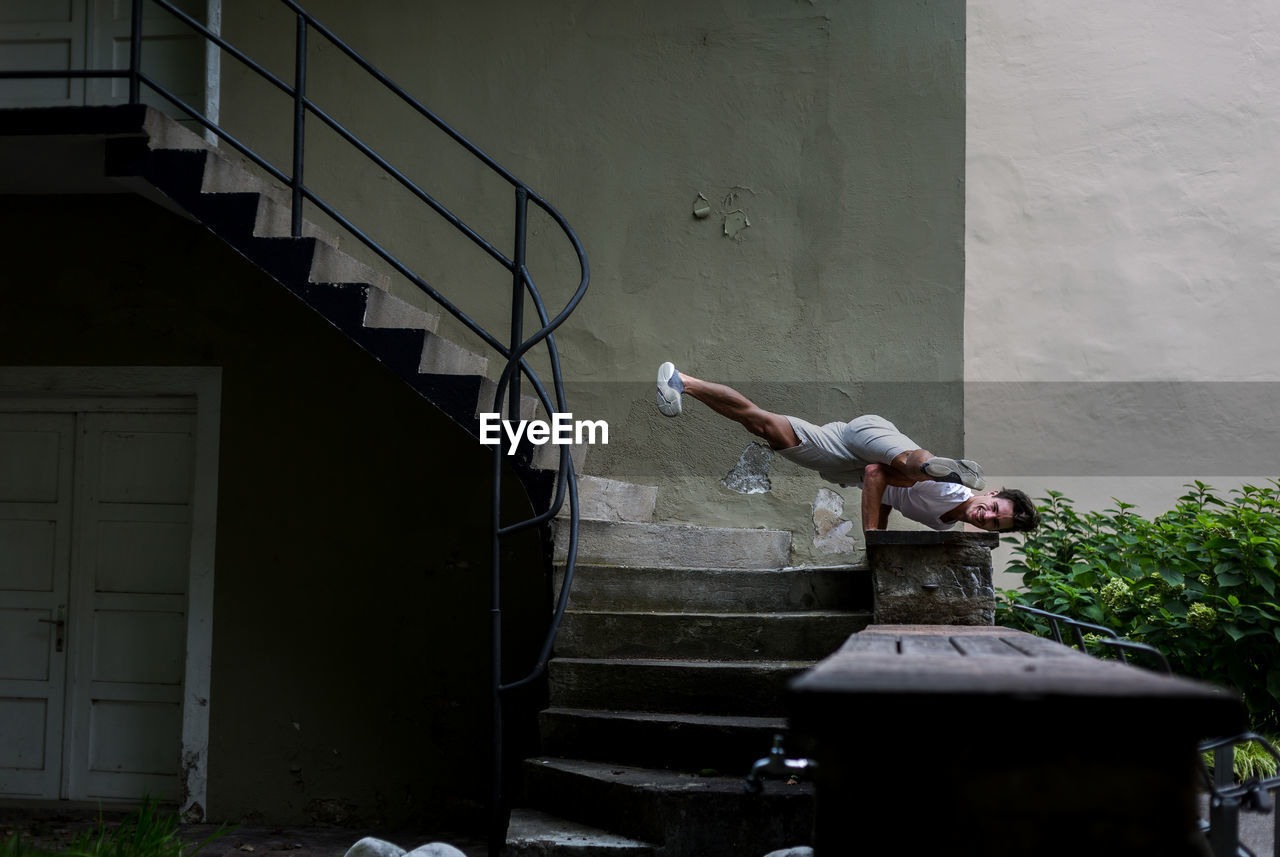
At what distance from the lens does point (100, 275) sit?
20.8 feet

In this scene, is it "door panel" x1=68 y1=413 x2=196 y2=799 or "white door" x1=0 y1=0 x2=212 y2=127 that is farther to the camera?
"white door" x1=0 y1=0 x2=212 y2=127

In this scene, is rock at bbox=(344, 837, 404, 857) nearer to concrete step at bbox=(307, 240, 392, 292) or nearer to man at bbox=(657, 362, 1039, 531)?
man at bbox=(657, 362, 1039, 531)

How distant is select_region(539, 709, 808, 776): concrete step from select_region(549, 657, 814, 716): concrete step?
0.05 metres

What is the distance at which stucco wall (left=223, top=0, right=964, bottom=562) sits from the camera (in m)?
6.17

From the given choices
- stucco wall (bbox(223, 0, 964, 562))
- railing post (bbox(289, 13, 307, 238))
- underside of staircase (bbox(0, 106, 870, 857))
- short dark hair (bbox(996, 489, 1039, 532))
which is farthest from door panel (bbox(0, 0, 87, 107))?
short dark hair (bbox(996, 489, 1039, 532))

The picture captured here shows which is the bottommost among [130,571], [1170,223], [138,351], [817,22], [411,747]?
[411,747]

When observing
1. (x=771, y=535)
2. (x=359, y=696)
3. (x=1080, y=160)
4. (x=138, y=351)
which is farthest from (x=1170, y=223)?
(x=138, y=351)

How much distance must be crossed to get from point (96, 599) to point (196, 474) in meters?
0.94

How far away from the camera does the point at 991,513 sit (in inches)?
180

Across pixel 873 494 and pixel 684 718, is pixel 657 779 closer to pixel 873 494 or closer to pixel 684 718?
pixel 684 718

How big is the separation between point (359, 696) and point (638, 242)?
2.93 metres

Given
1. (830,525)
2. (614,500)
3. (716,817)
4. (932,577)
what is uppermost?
(614,500)

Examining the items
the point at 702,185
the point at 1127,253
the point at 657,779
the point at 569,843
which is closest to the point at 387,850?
the point at 569,843

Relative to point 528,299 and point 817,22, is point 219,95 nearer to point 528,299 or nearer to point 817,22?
point 528,299
